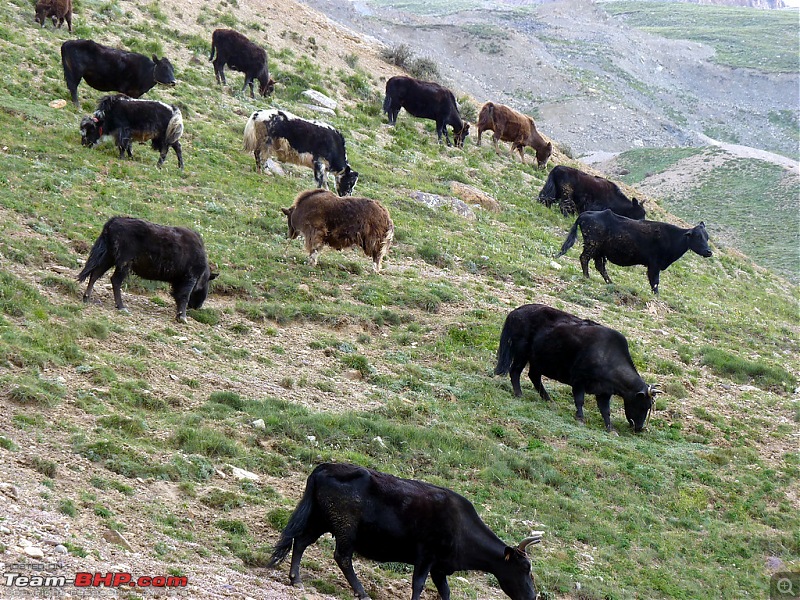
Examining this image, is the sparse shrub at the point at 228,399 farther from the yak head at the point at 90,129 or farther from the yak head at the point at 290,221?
the yak head at the point at 90,129

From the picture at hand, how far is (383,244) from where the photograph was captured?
18.7 metres

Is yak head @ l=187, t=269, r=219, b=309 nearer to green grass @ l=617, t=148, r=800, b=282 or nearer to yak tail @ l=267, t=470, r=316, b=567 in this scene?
yak tail @ l=267, t=470, r=316, b=567

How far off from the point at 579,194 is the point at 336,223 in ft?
43.1

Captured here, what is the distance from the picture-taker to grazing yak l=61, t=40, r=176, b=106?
21.7m

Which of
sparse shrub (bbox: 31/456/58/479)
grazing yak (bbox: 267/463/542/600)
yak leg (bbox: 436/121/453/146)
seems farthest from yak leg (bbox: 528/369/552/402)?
yak leg (bbox: 436/121/453/146)

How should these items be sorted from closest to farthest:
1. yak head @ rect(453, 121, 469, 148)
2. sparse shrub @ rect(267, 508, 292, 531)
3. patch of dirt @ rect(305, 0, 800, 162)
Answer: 1. sparse shrub @ rect(267, 508, 292, 531)
2. yak head @ rect(453, 121, 469, 148)
3. patch of dirt @ rect(305, 0, 800, 162)

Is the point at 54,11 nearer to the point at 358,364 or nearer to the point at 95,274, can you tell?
the point at 95,274

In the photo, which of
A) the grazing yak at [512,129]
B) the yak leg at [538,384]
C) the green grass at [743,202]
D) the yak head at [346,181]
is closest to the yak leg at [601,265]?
the yak head at [346,181]

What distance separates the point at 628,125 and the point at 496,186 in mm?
44863

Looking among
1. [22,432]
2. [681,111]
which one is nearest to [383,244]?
[22,432]

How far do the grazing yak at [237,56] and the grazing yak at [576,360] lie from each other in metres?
16.3

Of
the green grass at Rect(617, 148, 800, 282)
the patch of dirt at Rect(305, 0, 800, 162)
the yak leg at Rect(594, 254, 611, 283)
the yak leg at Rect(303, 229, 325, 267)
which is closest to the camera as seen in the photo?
the yak leg at Rect(303, 229, 325, 267)

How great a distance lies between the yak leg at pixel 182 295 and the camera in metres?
13.7

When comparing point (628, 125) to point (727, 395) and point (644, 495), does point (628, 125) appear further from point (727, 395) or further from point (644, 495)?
point (644, 495)
